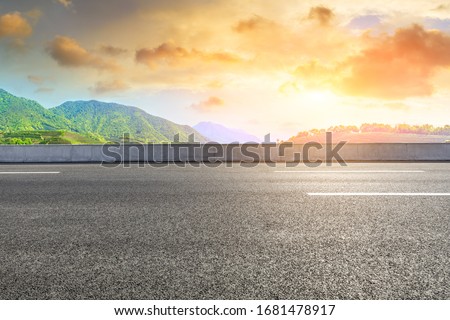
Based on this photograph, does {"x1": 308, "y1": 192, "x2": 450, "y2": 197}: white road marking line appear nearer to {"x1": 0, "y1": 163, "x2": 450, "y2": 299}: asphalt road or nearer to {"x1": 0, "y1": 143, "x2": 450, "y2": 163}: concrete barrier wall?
{"x1": 0, "y1": 163, "x2": 450, "y2": 299}: asphalt road

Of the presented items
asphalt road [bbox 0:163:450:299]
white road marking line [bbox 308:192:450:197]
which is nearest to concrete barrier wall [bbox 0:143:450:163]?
asphalt road [bbox 0:163:450:299]

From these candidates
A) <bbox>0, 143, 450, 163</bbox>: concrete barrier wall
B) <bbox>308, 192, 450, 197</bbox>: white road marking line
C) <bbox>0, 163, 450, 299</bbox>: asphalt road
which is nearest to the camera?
<bbox>0, 163, 450, 299</bbox>: asphalt road

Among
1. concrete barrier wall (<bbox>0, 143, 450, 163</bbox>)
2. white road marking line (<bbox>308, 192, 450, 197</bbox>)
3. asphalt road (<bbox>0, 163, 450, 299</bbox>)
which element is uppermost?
concrete barrier wall (<bbox>0, 143, 450, 163</bbox>)

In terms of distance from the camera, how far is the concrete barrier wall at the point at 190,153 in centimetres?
1820

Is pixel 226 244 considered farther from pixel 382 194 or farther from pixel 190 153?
pixel 190 153

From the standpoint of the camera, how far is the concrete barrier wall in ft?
59.7

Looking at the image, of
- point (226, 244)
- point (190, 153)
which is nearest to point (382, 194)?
point (226, 244)

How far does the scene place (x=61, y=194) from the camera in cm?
766

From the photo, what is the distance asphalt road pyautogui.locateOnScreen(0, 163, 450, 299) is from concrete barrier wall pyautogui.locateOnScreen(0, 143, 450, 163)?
1015 cm

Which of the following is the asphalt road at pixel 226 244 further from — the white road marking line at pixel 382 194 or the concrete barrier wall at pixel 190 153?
the concrete barrier wall at pixel 190 153

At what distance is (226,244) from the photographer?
4172 millimetres

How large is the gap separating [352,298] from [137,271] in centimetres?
169

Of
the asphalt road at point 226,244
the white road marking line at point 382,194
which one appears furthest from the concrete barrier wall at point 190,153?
the white road marking line at point 382,194

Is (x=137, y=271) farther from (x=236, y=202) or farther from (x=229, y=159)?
(x=229, y=159)
